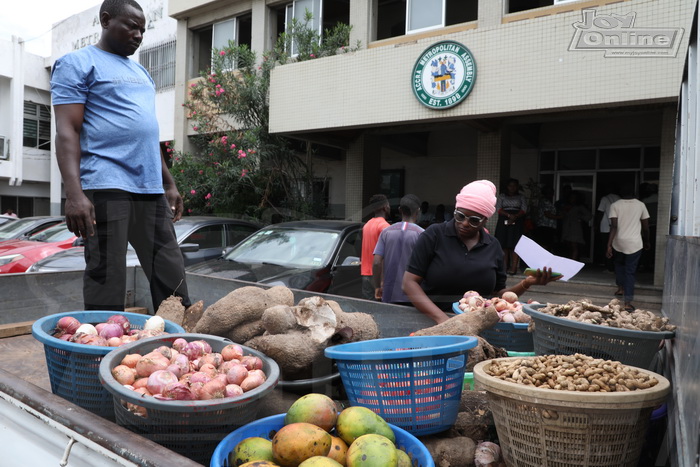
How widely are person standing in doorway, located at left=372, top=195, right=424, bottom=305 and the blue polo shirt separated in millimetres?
2465

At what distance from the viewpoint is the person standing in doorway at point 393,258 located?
15.5ft

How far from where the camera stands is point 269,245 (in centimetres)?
604

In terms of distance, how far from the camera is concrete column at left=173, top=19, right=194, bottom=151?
14234mm

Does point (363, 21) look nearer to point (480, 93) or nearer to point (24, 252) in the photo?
point (480, 93)

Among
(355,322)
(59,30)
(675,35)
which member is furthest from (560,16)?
(59,30)

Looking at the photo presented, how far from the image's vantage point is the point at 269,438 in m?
1.63

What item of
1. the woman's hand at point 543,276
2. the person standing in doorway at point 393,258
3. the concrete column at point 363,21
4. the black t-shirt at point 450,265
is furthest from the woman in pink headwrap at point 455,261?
the concrete column at point 363,21

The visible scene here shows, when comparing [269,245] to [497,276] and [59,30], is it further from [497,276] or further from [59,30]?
[59,30]

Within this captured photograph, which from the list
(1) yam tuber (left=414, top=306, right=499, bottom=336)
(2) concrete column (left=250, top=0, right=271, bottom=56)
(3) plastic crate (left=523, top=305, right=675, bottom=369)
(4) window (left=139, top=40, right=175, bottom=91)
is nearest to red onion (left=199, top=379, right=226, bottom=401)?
(1) yam tuber (left=414, top=306, right=499, bottom=336)

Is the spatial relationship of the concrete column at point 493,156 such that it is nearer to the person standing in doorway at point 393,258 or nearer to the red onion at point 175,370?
the person standing in doorway at point 393,258

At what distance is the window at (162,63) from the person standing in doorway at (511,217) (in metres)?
10.4

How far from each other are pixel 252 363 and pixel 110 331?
715 millimetres

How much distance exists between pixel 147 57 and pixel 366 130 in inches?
337

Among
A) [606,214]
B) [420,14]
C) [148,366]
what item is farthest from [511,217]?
[148,366]
